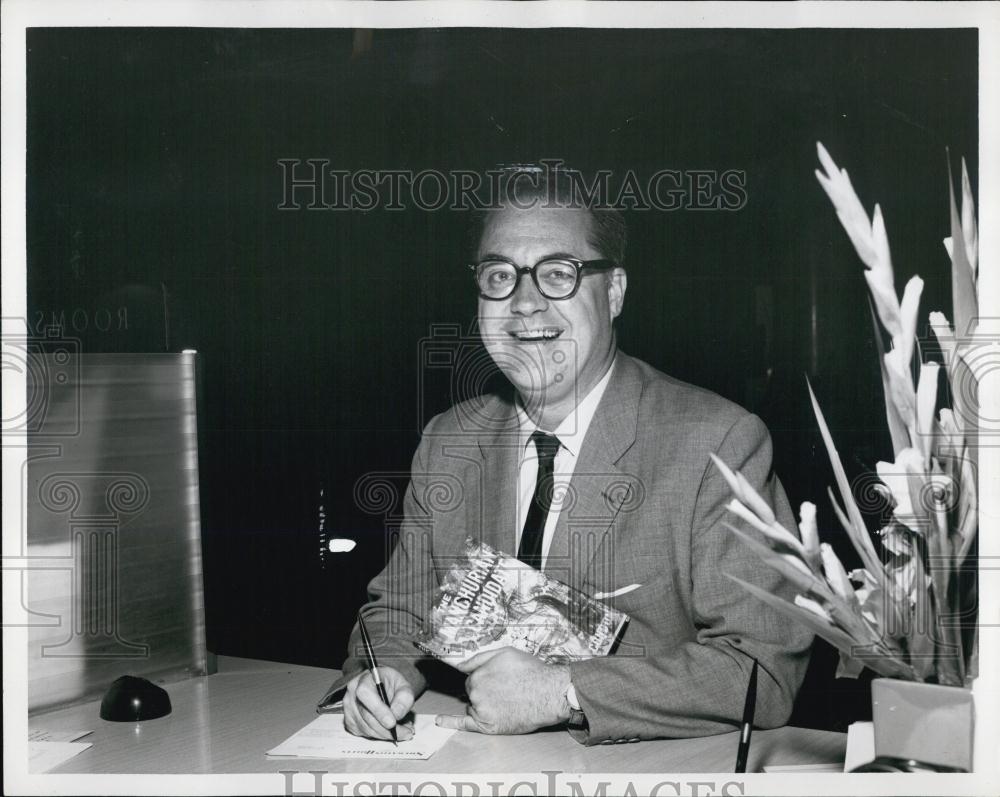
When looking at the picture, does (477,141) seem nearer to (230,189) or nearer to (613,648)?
(230,189)

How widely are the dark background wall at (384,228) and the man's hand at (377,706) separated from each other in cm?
10

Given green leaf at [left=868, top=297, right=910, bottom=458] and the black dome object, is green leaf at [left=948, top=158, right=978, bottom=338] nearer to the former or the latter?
green leaf at [left=868, top=297, right=910, bottom=458]

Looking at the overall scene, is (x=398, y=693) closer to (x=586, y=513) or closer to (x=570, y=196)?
(x=586, y=513)

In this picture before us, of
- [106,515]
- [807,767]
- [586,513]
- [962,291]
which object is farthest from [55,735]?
[962,291]

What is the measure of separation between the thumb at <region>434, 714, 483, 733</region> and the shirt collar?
0.52 meters

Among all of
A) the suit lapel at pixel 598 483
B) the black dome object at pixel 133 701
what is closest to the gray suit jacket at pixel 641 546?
the suit lapel at pixel 598 483

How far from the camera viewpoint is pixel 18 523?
1.96m

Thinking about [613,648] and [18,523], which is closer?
[613,648]

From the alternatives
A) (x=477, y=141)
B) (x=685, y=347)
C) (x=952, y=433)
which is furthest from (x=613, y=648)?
(x=477, y=141)

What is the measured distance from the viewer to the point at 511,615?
6.15 ft

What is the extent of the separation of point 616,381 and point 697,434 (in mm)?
183

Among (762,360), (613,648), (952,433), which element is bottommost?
(613,648)

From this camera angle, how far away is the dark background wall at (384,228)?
1.91 meters

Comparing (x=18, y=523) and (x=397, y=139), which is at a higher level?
Result: (x=397, y=139)
